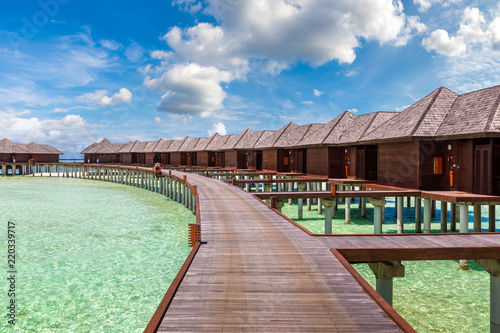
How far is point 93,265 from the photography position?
12336 millimetres

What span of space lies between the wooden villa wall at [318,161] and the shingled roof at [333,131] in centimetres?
68

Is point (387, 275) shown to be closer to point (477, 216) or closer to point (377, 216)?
point (477, 216)

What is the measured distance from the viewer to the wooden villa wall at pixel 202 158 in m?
48.6

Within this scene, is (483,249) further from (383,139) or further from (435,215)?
(435,215)

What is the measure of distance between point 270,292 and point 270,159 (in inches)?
1113

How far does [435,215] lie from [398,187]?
363 inches

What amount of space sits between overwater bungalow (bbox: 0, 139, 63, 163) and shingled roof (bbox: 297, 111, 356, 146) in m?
60.4

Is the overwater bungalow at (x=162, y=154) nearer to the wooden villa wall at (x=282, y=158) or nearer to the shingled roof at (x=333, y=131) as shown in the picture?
the wooden villa wall at (x=282, y=158)

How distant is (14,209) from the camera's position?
2478 cm

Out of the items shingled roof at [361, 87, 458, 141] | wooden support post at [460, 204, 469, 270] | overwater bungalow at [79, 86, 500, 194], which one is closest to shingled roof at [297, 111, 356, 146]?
overwater bungalow at [79, 86, 500, 194]

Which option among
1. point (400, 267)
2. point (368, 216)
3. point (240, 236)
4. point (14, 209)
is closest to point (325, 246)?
point (400, 267)

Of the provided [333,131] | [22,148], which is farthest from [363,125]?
[22,148]

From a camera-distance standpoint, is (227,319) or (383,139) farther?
(383,139)

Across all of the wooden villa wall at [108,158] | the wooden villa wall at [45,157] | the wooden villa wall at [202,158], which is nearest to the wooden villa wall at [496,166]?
the wooden villa wall at [202,158]
